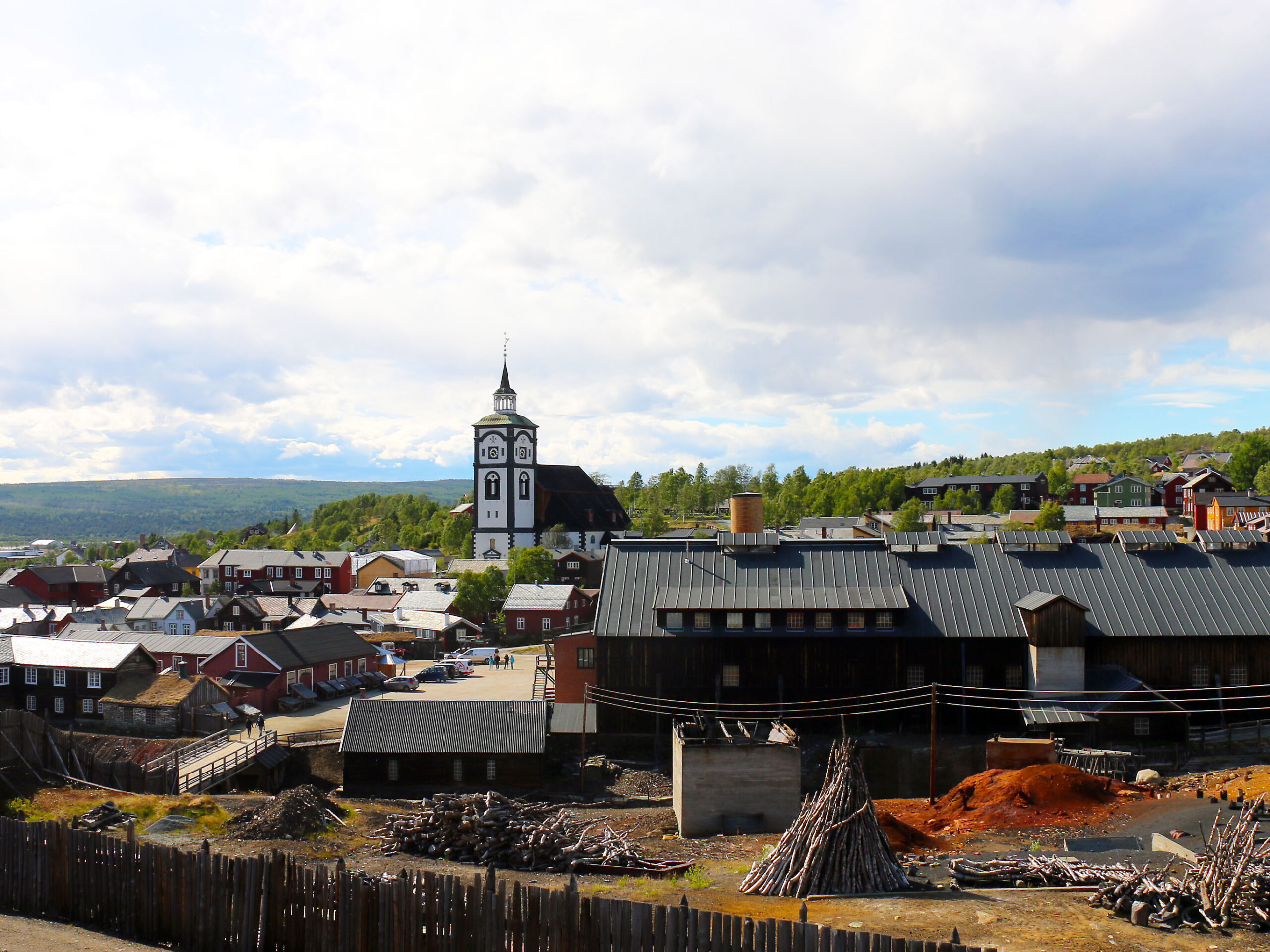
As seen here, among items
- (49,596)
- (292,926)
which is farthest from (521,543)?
(292,926)

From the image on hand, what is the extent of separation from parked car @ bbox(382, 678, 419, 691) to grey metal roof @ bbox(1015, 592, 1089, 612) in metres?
44.2

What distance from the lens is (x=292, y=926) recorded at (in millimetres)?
13055

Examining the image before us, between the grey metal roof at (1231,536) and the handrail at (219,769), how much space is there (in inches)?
1872

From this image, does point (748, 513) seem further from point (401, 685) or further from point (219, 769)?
point (401, 685)

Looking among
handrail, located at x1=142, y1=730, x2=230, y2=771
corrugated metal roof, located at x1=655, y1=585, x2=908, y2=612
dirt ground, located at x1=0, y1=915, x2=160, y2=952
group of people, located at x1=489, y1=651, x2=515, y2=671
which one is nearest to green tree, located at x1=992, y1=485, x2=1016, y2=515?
group of people, located at x1=489, y1=651, x2=515, y2=671

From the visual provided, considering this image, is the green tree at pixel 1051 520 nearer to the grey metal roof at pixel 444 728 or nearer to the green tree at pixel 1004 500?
the green tree at pixel 1004 500

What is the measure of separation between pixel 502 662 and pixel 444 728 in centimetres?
3616

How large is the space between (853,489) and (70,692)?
411 feet

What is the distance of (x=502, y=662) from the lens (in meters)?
77.7

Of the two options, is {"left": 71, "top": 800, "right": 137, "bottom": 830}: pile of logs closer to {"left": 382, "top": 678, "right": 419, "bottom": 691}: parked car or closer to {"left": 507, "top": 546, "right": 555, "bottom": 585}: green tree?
{"left": 382, "top": 678, "right": 419, "bottom": 691}: parked car

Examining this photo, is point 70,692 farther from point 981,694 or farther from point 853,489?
point 853,489

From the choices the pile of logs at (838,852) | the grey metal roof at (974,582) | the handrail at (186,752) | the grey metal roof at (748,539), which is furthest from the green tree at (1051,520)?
the pile of logs at (838,852)

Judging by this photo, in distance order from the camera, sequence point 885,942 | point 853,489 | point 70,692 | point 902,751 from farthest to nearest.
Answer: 1. point 853,489
2. point 70,692
3. point 902,751
4. point 885,942

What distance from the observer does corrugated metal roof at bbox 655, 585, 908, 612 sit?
1580 inches
